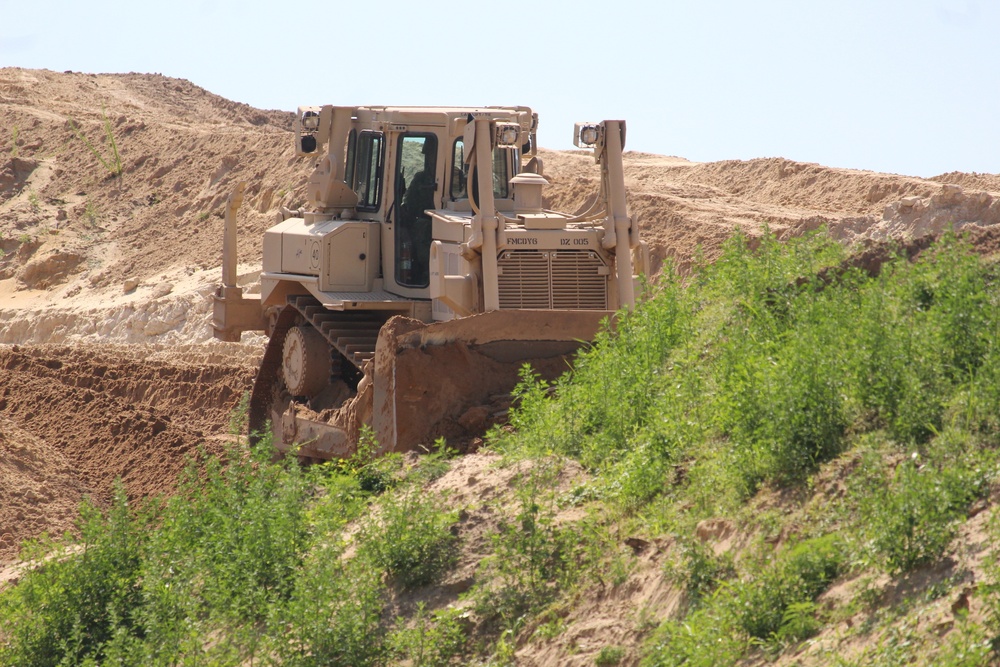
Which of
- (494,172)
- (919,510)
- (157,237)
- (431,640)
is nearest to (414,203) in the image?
(494,172)

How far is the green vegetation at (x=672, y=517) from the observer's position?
200 inches

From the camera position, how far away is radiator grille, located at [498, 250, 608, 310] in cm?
985

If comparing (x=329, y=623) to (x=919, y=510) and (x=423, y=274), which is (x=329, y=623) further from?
(x=423, y=274)

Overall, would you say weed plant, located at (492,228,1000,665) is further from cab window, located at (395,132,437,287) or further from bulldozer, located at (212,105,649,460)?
cab window, located at (395,132,437,287)

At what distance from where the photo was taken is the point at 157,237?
84.3 feet

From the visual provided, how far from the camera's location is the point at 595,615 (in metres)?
5.81

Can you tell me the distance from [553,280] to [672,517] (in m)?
4.13

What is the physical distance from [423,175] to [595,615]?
18.7 ft

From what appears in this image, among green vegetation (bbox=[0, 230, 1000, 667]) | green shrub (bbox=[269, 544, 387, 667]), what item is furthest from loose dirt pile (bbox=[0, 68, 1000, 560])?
green shrub (bbox=[269, 544, 387, 667])

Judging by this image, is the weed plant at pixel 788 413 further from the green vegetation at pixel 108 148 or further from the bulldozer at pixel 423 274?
the green vegetation at pixel 108 148

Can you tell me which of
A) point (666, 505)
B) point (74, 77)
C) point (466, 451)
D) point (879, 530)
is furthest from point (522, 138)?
point (74, 77)

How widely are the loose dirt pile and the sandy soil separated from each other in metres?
0.04

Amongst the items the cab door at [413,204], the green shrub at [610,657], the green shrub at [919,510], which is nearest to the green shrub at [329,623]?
the green shrub at [610,657]

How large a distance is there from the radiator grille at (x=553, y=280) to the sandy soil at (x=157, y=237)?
93 cm
